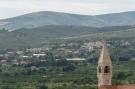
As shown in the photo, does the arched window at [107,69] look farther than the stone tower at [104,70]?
Yes

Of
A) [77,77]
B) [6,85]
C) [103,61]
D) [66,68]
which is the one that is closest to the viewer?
[103,61]

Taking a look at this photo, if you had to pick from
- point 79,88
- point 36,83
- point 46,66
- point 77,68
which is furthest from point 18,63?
point 79,88

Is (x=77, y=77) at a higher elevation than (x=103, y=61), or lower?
lower

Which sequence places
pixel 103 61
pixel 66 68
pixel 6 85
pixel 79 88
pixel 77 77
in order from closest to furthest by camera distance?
1. pixel 103 61
2. pixel 79 88
3. pixel 6 85
4. pixel 77 77
5. pixel 66 68

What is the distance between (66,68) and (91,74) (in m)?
17.5

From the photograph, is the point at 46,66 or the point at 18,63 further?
the point at 18,63

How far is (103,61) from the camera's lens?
6606cm

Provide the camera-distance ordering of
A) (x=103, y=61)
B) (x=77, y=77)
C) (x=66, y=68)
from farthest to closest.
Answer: (x=66, y=68) < (x=77, y=77) < (x=103, y=61)

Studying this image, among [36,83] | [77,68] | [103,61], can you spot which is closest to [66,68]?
[77,68]

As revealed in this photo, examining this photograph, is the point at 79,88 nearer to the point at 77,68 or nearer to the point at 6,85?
the point at 6,85

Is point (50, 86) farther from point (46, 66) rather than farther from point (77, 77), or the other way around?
point (46, 66)

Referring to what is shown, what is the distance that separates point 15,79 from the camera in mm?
136750

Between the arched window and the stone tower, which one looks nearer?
the stone tower

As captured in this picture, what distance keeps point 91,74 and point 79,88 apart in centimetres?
3247
